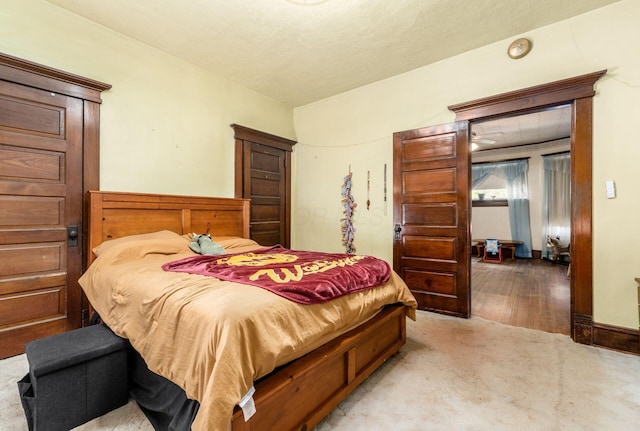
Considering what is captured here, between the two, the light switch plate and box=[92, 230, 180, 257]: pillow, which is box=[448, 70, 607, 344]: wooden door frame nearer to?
the light switch plate

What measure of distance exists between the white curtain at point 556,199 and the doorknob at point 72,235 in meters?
8.13

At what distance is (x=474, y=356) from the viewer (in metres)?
2.28

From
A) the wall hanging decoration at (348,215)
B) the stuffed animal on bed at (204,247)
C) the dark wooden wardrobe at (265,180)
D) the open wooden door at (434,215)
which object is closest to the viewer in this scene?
the stuffed animal on bed at (204,247)

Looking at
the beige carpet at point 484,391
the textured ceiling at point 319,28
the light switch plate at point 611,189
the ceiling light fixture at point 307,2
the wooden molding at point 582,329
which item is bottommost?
the beige carpet at point 484,391

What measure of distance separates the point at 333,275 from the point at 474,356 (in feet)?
4.72

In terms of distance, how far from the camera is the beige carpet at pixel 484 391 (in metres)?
1.55

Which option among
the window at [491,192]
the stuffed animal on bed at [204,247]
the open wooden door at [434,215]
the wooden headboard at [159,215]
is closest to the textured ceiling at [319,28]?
the open wooden door at [434,215]

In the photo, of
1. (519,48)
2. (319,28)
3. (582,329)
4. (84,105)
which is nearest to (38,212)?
(84,105)

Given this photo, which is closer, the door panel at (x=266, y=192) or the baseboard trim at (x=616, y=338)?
the baseboard trim at (x=616, y=338)

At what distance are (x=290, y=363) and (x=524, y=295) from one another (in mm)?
3851

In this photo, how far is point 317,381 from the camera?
1.50 metres

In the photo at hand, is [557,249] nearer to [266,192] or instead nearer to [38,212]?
[266,192]

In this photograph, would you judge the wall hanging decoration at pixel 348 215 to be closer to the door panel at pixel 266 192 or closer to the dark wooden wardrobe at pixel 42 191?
the door panel at pixel 266 192

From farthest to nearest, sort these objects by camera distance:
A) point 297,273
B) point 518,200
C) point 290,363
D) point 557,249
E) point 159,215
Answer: point 518,200 < point 557,249 < point 159,215 < point 297,273 < point 290,363
